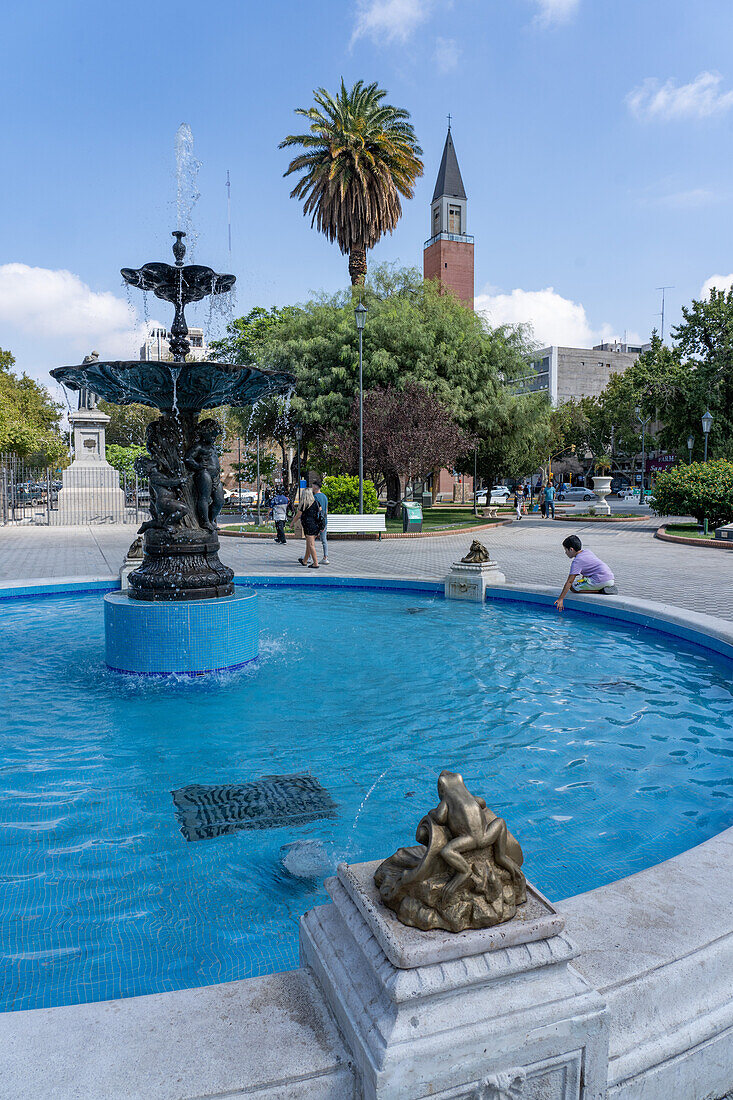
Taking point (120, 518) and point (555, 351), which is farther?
point (555, 351)

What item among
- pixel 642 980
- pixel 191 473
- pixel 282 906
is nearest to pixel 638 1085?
pixel 642 980

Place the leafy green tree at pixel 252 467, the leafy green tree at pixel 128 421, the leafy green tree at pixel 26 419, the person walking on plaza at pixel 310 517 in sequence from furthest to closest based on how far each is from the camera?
the leafy green tree at pixel 128 421
the leafy green tree at pixel 252 467
the leafy green tree at pixel 26 419
the person walking on plaza at pixel 310 517

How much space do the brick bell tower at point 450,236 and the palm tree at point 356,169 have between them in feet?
109

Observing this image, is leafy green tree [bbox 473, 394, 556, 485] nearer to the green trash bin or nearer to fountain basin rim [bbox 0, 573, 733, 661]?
the green trash bin

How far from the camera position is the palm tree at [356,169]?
3039 cm

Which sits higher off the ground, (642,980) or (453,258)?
(453,258)

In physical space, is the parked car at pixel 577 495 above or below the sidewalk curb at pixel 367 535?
above

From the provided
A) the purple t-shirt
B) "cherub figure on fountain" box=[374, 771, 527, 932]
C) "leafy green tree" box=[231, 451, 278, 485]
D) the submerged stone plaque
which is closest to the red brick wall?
"leafy green tree" box=[231, 451, 278, 485]

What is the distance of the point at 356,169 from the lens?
99.4ft

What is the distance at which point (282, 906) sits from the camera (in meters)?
3.23

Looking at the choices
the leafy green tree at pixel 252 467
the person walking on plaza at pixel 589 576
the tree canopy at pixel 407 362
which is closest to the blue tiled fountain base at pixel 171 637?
the person walking on plaza at pixel 589 576

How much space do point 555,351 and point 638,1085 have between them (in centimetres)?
10899

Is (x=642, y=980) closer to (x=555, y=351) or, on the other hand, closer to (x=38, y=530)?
(x=38, y=530)

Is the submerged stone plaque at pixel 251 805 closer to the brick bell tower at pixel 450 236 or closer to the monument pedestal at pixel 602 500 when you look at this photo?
the monument pedestal at pixel 602 500
